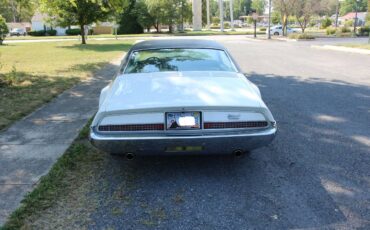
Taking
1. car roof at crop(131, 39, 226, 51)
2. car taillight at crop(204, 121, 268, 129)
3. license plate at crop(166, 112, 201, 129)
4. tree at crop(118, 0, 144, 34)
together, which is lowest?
car taillight at crop(204, 121, 268, 129)

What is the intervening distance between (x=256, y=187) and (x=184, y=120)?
1039 mm

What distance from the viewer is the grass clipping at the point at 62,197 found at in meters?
3.53

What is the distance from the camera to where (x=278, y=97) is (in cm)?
909

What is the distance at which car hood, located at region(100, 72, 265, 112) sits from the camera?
13.4 feet

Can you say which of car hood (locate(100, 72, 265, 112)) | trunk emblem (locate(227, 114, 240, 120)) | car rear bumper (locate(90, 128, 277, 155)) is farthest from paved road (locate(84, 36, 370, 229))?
car hood (locate(100, 72, 265, 112))

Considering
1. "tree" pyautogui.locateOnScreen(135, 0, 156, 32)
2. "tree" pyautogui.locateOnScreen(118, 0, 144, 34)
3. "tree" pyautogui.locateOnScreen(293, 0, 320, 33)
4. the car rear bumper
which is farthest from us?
"tree" pyautogui.locateOnScreen(118, 0, 144, 34)

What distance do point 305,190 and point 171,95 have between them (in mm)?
1668

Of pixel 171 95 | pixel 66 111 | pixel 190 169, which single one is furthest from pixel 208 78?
pixel 66 111

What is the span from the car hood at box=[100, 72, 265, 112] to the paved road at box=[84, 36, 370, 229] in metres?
0.87

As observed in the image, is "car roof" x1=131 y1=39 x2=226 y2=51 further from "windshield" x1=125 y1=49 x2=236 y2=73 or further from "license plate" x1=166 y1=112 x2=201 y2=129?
"license plate" x1=166 y1=112 x2=201 y2=129

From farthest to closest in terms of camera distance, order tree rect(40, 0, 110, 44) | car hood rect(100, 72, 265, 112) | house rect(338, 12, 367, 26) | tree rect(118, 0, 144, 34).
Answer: house rect(338, 12, 367, 26)
tree rect(118, 0, 144, 34)
tree rect(40, 0, 110, 44)
car hood rect(100, 72, 265, 112)

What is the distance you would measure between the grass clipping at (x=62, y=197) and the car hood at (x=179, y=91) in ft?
2.96

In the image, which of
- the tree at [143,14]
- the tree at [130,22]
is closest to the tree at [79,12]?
the tree at [143,14]

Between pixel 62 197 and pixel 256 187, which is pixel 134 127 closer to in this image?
pixel 62 197
